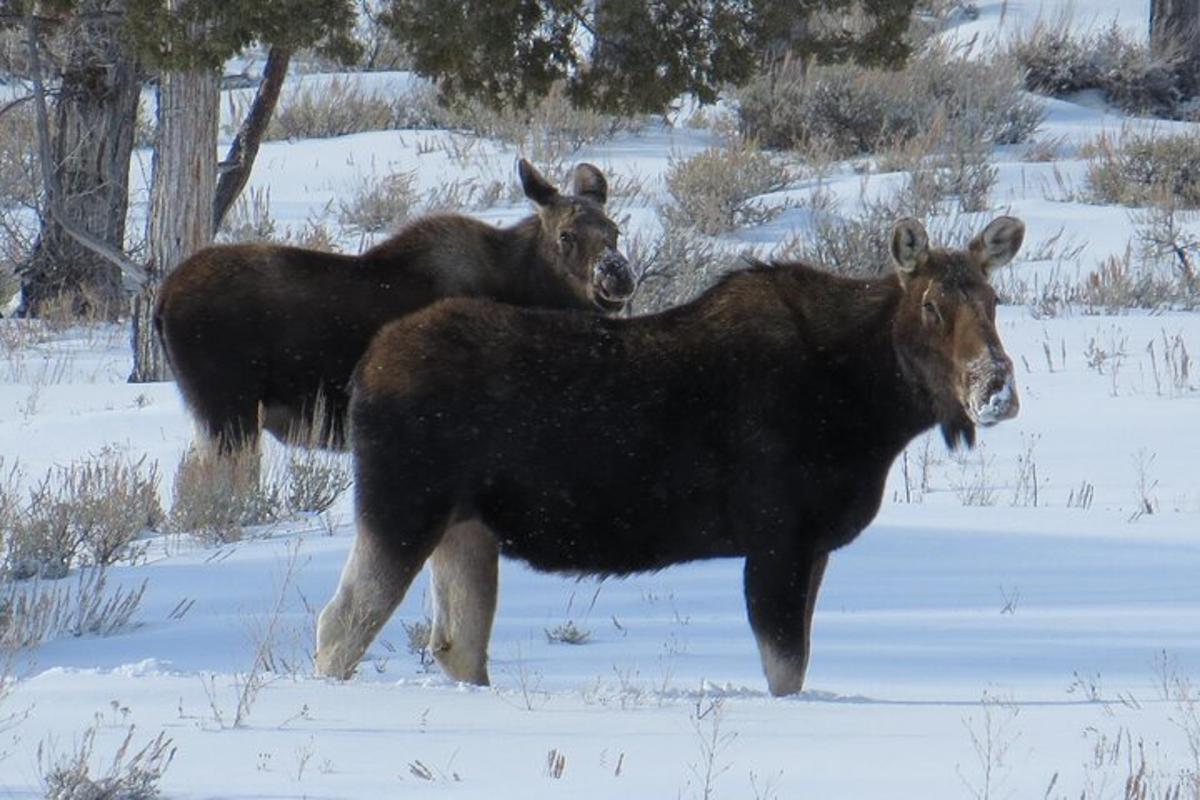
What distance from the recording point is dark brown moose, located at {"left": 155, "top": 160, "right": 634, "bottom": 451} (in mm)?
11367

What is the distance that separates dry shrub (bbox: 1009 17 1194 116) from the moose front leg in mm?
20290

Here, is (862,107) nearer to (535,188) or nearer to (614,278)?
(535,188)

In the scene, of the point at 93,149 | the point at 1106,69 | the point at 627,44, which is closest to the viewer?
the point at 627,44

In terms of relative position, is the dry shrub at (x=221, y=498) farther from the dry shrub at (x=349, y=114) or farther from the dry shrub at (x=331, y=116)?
the dry shrub at (x=331, y=116)

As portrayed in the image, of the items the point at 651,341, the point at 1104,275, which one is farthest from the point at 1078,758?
the point at 1104,275

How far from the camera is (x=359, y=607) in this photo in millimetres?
7750

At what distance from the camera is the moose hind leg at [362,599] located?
7.67 metres

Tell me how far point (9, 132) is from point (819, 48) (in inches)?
448

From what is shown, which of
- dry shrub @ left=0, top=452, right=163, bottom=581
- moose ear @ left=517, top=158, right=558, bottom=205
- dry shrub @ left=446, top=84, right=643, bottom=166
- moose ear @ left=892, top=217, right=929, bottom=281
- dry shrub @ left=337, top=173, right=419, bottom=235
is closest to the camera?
moose ear @ left=892, top=217, right=929, bottom=281

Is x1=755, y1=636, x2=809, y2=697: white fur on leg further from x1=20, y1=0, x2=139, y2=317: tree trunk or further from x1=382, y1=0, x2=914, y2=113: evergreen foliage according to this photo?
x1=20, y1=0, x2=139, y2=317: tree trunk

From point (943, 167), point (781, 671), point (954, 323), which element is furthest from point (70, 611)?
point (943, 167)

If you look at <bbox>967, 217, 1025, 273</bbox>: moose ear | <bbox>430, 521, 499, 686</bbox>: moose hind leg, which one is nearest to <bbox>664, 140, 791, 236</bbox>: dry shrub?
<bbox>967, 217, 1025, 273</bbox>: moose ear

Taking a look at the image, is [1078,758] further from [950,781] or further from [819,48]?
[819,48]

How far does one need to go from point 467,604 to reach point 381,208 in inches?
539
